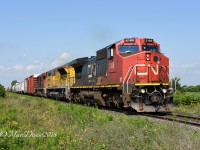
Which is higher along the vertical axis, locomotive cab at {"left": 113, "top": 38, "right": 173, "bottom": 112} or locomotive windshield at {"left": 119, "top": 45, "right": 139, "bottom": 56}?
locomotive windshield at {"left": 119, "top": 45, "right": 139, "bottom": 56}

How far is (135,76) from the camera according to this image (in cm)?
1664

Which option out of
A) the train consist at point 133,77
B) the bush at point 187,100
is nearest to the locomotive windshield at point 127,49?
the train consist at point 133,77

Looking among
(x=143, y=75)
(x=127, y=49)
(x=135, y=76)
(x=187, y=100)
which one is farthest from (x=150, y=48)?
(x=187, y=100)

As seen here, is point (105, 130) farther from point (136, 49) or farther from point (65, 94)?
point (65, 94)

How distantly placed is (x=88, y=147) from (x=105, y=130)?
1444mm

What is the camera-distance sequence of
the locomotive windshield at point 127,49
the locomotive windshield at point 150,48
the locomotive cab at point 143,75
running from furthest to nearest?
the locomotive windshield at point 150,48
the locomotive windshield at point 127,49
the locomotive cab at point 143,75

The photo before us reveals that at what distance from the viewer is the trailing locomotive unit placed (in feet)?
53.0

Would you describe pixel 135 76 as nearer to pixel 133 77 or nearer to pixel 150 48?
pixel 133 77

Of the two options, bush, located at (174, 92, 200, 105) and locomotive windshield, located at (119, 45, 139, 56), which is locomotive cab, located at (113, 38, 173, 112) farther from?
bush, located at (174, 92, 200, 105)

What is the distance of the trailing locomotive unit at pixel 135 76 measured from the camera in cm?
1616

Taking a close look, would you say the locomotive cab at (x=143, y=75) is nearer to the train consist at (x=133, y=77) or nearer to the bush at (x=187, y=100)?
the train consist at (x=133, y=77)

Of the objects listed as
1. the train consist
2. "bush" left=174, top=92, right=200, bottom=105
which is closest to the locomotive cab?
the train consist

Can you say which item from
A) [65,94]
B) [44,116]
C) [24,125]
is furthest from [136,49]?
[65,94]

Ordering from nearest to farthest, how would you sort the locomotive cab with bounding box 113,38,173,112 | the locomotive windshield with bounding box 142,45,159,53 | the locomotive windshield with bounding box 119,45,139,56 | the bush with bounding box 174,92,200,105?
the locomotive cab with bounding box 113,38,173,112, the locomotive windshield with bounding box 119,45,139,56, the locomotive windshield with bounding box 142,45,159,53, the bush with bounding box 174,92,200,105
